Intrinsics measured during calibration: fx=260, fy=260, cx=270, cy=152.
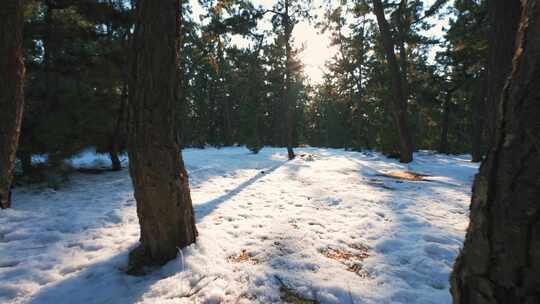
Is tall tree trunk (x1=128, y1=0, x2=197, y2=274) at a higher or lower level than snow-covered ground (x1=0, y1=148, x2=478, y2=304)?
higher

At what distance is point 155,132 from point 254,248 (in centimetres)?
168

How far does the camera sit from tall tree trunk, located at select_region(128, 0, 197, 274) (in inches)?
97.5

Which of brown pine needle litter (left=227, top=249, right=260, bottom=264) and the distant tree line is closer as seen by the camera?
brown pine needle litter (left=227, top=249, right=260, bottom=264)

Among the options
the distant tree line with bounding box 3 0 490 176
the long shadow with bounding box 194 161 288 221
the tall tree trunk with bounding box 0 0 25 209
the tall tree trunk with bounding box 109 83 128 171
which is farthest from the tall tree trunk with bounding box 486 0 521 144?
the tall tree trunk with bounding box 109 83 128 171

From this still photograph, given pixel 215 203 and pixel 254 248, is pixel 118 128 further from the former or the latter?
pixel 254 248

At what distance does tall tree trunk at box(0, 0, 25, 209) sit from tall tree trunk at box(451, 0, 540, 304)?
5.19 metres

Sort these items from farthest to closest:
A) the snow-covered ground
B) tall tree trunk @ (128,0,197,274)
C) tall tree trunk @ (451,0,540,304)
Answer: tall tree trunk @ (128,0,197,274) → the snow-covered ground → tall tree trunk @ (451,0,540,304)

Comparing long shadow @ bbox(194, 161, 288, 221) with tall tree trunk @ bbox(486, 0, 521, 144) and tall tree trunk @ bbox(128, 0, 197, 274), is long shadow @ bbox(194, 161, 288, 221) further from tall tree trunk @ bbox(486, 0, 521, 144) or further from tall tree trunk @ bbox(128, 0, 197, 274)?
tall tree trunk @ bbox(486, 0, 521, 144)

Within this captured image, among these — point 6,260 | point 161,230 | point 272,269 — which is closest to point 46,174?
point 6,260

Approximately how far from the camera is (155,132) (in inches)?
100

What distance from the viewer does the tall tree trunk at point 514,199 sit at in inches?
30.9

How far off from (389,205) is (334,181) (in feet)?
7.21

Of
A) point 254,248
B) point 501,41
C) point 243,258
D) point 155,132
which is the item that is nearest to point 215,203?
point 254,248

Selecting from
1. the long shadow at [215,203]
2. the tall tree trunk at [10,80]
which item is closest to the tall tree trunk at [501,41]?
the long shadow at [215,203]
